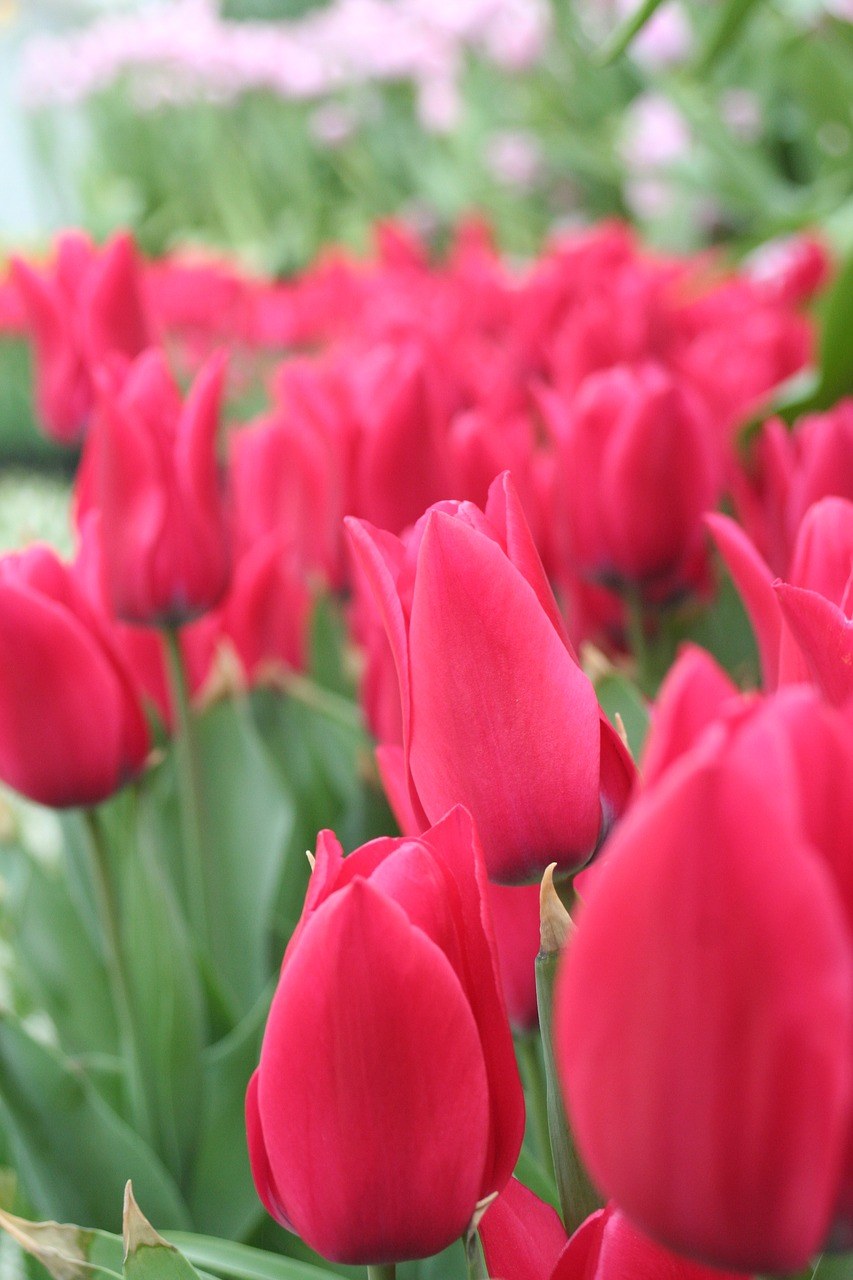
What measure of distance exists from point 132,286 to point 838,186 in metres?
1.32

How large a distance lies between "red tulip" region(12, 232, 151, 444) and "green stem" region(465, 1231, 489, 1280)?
0.68 m

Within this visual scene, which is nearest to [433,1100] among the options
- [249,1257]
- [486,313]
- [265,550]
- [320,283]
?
[249,1257]

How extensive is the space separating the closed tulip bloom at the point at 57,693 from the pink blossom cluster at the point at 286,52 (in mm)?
4102

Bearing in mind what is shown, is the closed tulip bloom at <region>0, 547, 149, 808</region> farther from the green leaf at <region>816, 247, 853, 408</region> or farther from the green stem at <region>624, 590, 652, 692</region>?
the green leaf at <region>816, 247, 853, 408</region>

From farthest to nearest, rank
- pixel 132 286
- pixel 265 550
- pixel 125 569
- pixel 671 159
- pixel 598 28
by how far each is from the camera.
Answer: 1. pixel 598 28
2. pixel 671 159
3. pixel 132 286
4. pixel 265 550
5. pixel 125 569

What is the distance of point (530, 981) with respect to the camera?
38 cm

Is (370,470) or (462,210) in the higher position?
(370,470)

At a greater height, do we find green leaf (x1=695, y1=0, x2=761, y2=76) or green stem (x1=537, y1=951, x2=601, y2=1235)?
green leaf (x1=695, y1=0, x2=761, y2=76)

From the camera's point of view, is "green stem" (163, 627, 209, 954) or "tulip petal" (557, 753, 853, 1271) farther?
"green stem" (163, 627, 209, 954)

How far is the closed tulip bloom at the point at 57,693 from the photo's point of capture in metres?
0.50

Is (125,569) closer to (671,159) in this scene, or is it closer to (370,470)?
(370,470)

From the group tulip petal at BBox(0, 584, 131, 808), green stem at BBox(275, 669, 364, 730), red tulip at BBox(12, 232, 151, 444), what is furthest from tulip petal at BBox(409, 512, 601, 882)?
red tulip at BBox(12, 232, 151, 444)

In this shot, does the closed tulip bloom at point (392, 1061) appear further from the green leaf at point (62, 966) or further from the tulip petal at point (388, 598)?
the green leaf at point (62, 966)

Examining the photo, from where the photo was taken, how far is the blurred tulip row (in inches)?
7.1
